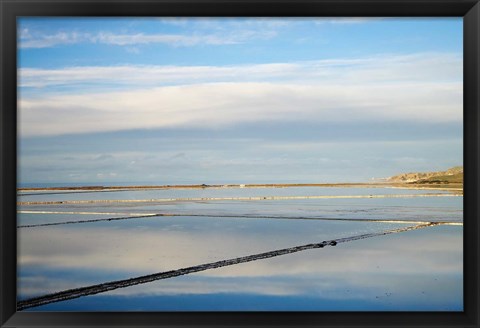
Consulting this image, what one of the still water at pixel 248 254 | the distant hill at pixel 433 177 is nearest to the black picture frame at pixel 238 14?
the still water at pixel 248 254

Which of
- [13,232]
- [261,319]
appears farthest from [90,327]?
[261,319]

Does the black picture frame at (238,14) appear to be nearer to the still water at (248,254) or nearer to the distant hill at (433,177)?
the still water at (248,254)

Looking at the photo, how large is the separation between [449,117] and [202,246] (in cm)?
156

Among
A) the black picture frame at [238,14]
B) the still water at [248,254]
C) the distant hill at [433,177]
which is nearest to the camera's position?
the black picture frame at [238,14]

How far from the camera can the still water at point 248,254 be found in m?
2.52

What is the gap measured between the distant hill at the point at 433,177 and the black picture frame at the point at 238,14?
0.89 ft

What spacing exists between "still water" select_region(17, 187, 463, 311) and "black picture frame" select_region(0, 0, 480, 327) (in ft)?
0.35

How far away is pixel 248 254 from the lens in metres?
3.19

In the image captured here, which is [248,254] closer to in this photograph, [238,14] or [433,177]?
[433,177]

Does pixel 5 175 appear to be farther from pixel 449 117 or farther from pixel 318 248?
pixel 449 117

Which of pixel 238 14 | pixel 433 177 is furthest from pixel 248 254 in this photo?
pixel 238 14

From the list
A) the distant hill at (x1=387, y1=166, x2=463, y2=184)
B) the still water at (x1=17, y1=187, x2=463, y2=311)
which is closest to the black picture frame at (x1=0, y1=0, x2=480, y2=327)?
the still water at (x1=17, y1=187, x2=463, y2=311)

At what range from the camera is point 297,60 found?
124 inches

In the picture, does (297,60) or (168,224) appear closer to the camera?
(297,60)
